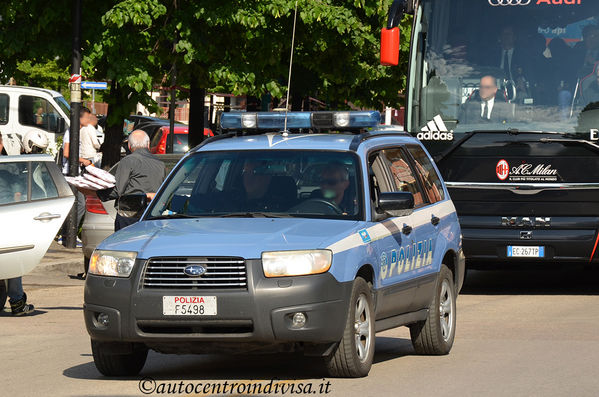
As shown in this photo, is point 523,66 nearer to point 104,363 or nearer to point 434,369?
point 434,369

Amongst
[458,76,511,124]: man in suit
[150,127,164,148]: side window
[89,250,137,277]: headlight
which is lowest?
[150,127,164,148]: side window

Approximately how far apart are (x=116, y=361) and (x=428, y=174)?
3.31 metres

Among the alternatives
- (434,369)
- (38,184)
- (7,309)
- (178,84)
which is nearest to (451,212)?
(434,369)

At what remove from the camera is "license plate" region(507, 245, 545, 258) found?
15.8m

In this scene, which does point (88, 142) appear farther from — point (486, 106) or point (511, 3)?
point (511, 3)

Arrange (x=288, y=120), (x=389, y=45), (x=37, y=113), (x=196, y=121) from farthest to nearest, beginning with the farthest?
1. (x=196, y=121)
2. (x=37, y=113)
3. (x=389, y=45)
4. (x=288, y=120)

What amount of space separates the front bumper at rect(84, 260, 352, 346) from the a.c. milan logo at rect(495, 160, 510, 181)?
7019mm

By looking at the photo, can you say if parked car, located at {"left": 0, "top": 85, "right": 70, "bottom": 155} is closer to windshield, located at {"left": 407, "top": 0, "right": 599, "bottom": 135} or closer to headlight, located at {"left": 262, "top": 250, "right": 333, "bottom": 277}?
windshield, located at {"left": 407, "top": 0, "right": 599, "bottom": 135}

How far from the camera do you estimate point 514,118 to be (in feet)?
51.2

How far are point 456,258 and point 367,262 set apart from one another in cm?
233

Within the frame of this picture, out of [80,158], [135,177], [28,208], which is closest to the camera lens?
[28,208]

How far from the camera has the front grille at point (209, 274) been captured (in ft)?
28.5

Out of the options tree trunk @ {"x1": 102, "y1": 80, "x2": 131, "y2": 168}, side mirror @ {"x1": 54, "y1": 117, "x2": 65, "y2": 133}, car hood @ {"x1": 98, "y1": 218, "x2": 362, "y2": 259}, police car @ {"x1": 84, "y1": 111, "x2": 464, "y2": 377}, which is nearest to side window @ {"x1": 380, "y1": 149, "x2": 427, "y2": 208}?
police car @ {"x1": 84, "y1": 111, "x2": 464, "y2": 377}

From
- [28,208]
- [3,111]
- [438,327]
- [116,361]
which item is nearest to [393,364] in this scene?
[438,327]
